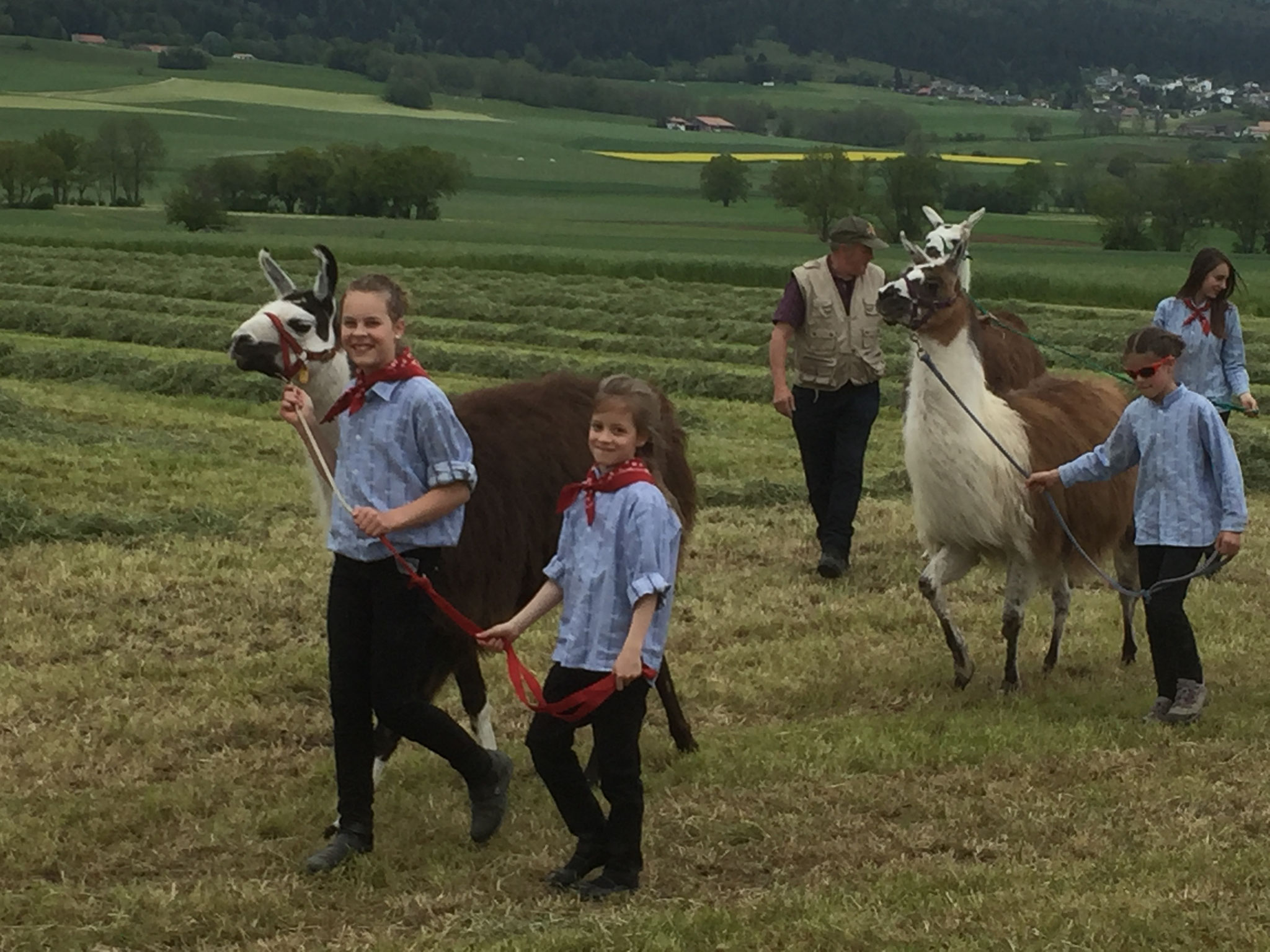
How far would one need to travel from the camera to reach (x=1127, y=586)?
8695 mm

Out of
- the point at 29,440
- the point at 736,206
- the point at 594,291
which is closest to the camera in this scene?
the point at 29,440

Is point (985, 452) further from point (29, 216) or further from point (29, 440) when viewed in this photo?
point (29, 216)

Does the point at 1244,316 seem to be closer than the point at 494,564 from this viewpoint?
No

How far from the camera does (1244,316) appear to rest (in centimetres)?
2986

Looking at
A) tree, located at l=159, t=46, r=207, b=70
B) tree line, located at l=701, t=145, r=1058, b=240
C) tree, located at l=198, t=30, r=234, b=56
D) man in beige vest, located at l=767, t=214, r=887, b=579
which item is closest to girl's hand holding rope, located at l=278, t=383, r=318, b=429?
man in beige vest, located at l=767, t=214, r=887, b=579

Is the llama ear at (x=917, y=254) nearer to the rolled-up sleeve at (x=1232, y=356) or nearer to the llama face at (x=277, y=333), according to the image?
the rolled-up sleeve at (x=1232, y=356)

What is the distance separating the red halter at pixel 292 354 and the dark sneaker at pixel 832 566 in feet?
15.2

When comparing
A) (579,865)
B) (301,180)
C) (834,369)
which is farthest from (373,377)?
(301,180)

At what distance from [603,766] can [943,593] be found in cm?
308

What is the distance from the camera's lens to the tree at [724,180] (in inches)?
3278

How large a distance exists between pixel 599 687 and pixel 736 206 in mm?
80602

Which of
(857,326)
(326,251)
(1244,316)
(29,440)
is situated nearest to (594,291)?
(1244,316)

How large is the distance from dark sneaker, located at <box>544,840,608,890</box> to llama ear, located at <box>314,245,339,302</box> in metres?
1.88

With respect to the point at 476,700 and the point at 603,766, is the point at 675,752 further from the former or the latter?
the point at 603,766
